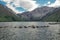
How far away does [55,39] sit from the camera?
67375 millimetres

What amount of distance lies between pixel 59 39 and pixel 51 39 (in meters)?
2.91

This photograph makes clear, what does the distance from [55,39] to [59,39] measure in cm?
148

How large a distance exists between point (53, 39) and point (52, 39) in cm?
37

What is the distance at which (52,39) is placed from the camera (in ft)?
222

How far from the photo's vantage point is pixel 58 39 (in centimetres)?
6744

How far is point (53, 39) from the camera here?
2665 inches

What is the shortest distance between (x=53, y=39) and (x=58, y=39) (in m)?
1.82

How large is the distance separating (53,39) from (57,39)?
1.46m

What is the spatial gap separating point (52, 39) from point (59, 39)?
255cm

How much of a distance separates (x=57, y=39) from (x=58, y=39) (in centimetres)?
38

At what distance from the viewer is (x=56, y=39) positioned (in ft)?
221

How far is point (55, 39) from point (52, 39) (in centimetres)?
112
